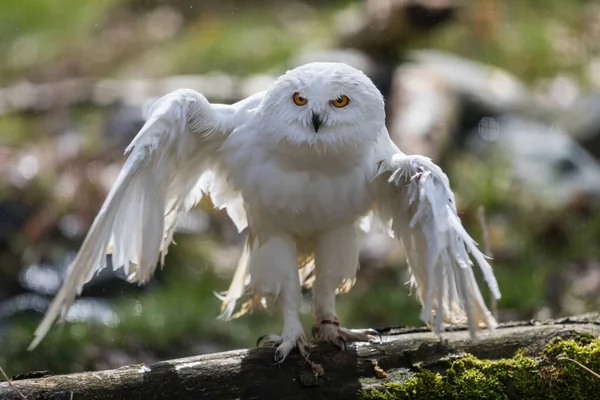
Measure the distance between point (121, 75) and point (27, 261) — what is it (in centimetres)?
433

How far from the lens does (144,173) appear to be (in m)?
4.04

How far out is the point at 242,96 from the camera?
964 centimetres

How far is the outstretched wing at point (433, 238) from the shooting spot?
11.4 ft

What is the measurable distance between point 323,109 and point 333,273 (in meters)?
0.93

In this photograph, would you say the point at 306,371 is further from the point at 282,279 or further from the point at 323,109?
the point at 323,109

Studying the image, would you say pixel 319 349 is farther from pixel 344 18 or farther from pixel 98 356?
pixel 344 18

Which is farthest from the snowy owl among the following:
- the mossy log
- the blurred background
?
the blurred background

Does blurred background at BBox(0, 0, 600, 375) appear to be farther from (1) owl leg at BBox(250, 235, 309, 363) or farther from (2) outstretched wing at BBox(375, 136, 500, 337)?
(1) owl leg at BBox(250, 235, 309, 363)

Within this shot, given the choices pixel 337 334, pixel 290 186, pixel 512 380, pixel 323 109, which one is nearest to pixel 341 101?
pixel 323 109

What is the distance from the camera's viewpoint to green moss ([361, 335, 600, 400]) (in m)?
3.95

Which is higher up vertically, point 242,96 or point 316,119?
point 242,96

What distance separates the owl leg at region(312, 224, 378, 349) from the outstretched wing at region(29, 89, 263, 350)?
0.77 meters

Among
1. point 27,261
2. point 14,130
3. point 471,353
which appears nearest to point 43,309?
point 27,261

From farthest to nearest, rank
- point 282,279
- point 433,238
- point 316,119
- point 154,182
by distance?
point 282,279 → point 154,182 → point 316,119 → point 433,238
